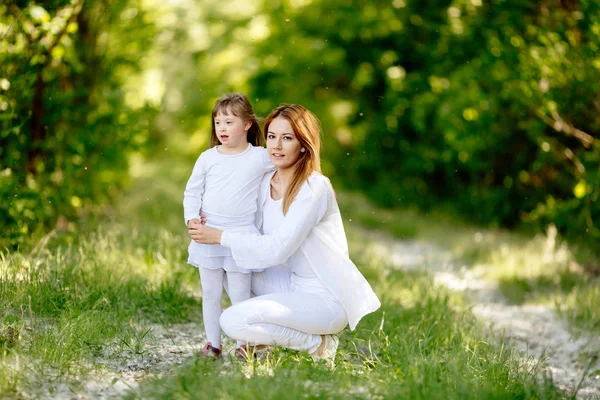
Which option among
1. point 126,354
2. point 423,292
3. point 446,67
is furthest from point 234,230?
point 446,67

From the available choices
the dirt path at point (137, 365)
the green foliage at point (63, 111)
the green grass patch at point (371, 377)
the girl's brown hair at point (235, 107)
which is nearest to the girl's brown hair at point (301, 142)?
the girl's brown hair at point (235, 107)

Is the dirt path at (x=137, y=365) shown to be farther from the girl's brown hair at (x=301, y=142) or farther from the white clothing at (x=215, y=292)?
the girl's brown hair at (x=301, y=142)

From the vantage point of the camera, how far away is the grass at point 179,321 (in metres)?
3.16

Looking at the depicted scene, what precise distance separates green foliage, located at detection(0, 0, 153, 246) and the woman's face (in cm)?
214

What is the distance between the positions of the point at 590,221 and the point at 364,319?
3313mm

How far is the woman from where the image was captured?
3.50m

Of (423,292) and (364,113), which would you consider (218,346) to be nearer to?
(423,292)

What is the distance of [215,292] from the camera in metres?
3.73

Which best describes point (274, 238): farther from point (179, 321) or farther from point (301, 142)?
point (179, 321)

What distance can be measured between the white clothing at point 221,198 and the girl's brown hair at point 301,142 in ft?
0.70

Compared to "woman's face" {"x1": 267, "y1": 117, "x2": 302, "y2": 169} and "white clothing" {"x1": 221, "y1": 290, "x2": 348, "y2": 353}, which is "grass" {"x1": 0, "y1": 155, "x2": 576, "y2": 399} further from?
"woman's face" {"x1": 267, "y1": 117, "x2": 302, "y2": 169}

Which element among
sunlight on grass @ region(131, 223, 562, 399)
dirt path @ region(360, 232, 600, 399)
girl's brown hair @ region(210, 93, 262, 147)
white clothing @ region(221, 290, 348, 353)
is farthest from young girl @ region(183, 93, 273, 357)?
dirt path @ region(360, 232, 600, 399)

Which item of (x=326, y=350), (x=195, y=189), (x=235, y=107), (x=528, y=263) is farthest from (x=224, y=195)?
(x=528, y=263)

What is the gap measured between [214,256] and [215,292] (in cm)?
21
